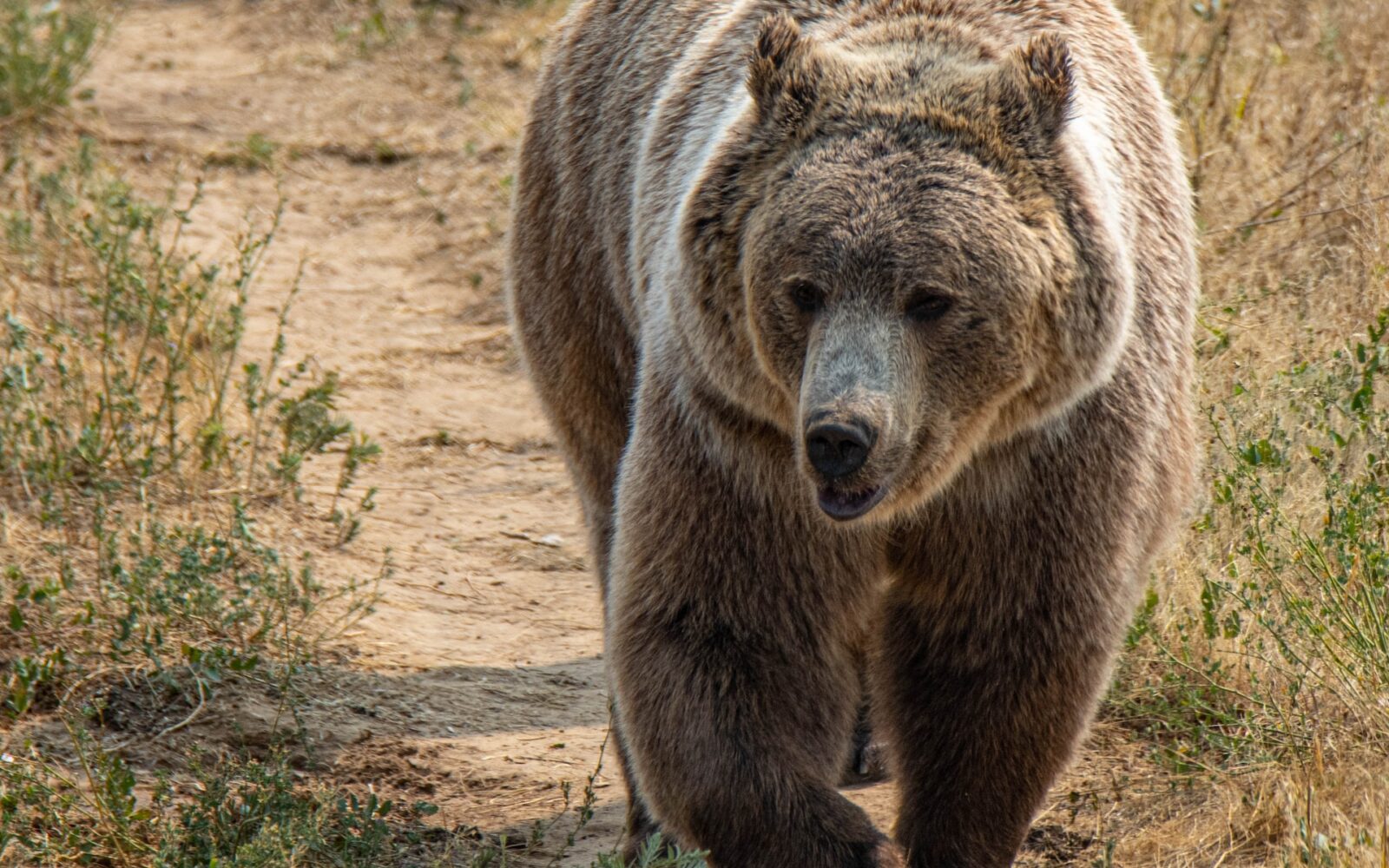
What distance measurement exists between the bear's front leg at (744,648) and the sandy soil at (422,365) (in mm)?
1074

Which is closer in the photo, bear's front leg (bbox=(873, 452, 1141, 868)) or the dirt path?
bear's front leg (bbox=(873, 452, 1141, 868))

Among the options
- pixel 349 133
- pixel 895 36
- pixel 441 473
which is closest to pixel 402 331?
pixel 441 473

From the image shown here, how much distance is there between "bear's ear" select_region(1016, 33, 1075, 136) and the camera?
10.5 ft

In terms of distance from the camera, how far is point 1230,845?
389 centimetres

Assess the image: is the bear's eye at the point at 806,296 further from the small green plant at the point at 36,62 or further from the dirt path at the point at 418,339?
the small green plant at the point at 36,62

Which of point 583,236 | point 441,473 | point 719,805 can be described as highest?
point 583,236

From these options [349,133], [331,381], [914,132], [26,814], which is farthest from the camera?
[349,133]

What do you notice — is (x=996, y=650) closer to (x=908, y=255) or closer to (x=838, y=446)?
(x=838, y=446)

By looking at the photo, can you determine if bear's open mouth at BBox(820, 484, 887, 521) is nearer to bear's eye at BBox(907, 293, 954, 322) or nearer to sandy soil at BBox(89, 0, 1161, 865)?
bear's eye at BBox(907, 293, 954, 322)

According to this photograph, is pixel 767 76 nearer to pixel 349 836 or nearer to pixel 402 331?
pixel 349 836

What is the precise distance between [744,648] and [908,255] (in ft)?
3.18

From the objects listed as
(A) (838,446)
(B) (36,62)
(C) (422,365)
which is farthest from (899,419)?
(B) (36,62)

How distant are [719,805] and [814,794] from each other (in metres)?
0.21

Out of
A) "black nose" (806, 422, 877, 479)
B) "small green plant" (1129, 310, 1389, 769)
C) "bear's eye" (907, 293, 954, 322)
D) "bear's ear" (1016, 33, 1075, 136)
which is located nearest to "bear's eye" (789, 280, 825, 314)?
"bear's eye" (907, 293, 954, 322)
